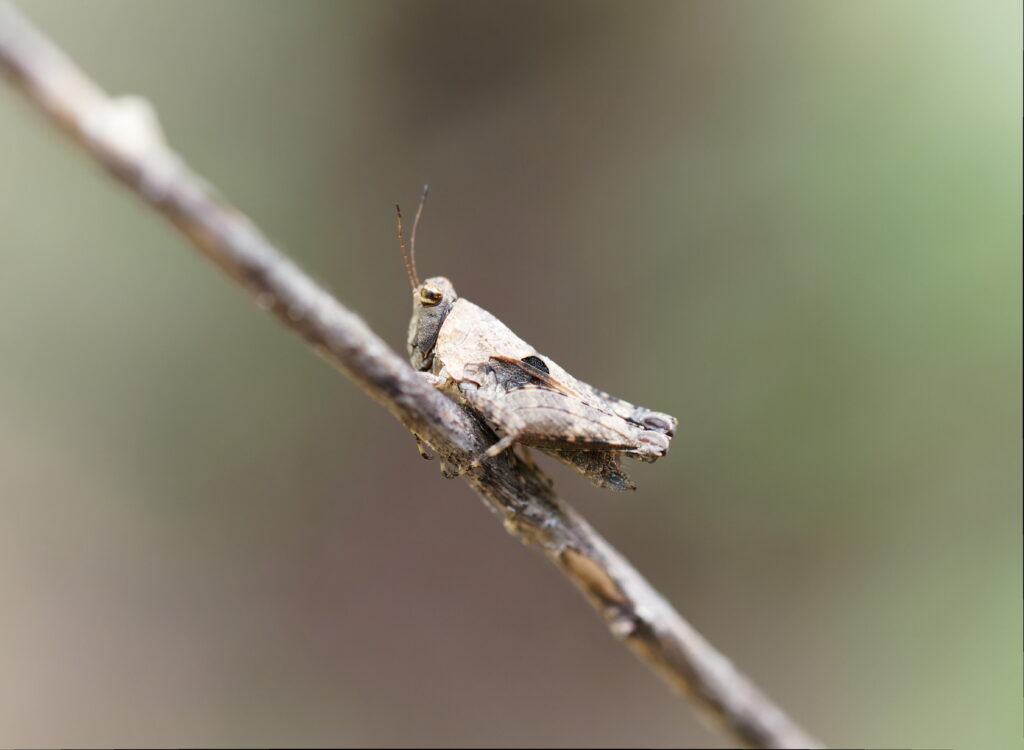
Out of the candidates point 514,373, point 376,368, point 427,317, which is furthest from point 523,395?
point 376,368

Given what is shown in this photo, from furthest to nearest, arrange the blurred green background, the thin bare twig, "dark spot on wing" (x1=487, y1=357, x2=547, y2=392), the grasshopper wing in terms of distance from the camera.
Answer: the blurred green background, "dark spot on wing" (x1=487, y1=357, x2=547, y2=392), the grasshopper wing, the thin bare twig

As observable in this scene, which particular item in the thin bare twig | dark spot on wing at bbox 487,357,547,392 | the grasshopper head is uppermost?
the grasshopper head

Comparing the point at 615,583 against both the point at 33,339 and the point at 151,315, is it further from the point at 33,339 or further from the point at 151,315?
the point at 33,339

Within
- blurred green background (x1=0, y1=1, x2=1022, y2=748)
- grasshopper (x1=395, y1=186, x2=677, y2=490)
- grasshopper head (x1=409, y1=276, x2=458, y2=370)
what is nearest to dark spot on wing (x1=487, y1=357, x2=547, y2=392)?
grasshopper (x1=395, y1=186, x2=677, y2=490)

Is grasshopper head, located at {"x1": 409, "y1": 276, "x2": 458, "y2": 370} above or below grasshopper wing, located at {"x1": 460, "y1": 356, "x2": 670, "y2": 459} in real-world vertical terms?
above

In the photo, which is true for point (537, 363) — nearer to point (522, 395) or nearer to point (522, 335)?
point (522, 395)

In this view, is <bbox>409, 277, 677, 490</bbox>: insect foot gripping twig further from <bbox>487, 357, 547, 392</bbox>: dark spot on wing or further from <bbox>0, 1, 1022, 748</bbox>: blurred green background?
<bbox>0, 1, 1022, 748</bbox>: blurred green background
